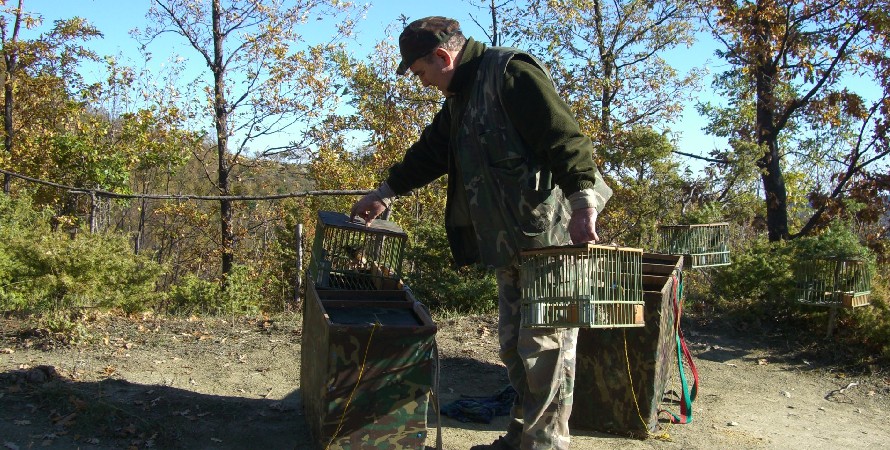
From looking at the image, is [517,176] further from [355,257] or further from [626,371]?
[355,257]

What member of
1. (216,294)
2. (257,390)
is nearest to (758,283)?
(257,390)

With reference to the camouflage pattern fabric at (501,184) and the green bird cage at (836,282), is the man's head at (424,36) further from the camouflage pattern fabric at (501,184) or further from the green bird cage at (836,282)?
the green bird cage at (836,282)

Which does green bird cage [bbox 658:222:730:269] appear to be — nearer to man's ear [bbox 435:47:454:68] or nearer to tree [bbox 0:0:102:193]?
man's ear [bbox 435:47:454:68]

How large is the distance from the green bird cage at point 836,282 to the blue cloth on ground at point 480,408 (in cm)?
344

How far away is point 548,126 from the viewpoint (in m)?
2.94

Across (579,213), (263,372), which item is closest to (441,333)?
(263,372)

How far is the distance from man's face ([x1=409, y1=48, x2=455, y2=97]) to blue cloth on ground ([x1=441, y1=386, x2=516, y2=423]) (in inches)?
70.9

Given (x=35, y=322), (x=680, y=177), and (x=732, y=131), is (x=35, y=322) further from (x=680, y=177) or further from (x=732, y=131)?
(x=732, y=131)

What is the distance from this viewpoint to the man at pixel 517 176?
9.68 ft

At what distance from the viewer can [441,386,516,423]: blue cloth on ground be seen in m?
4.17

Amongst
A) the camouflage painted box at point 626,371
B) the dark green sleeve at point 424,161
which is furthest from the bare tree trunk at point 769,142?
the dark green sleeve at point 424,161

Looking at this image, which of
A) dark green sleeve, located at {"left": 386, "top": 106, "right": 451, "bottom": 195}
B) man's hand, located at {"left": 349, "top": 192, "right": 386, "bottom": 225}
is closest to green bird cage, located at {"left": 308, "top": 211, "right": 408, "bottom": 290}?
man's hand, located at {"left": 349, "top": 192, "right": 386, "bottom": 225}

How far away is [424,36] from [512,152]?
656mm

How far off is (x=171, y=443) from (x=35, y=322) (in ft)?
8.93
